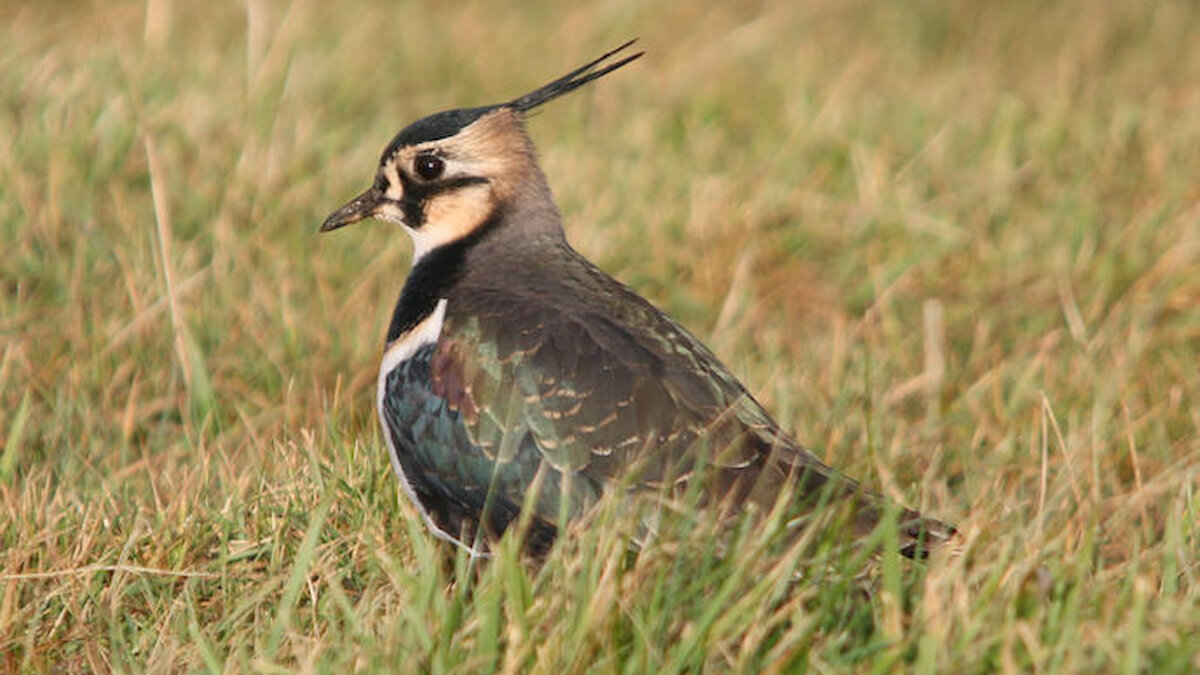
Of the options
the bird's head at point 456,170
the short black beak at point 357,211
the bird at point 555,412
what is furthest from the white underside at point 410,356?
the short black beak at point 357,211

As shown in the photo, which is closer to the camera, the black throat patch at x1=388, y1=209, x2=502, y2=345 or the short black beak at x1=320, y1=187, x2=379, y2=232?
the black throat patch at x1=388, y1=209, x2=502, y2=345

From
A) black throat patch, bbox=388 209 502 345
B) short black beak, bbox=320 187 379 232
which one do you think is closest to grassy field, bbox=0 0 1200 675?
black throat patch, bbox=388 209 502 345

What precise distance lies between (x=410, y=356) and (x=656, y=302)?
2.04 m

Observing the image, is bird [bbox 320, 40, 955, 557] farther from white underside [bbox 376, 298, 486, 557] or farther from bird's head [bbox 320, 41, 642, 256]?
bird's head [bbox 320, 41, 642, 256]

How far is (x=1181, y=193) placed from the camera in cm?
656

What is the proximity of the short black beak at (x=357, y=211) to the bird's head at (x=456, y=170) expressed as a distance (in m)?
0.10

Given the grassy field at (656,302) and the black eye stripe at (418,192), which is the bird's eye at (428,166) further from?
the grassy field at (656,302)

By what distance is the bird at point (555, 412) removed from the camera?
387 centimetres

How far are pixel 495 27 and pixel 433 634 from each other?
584 cm

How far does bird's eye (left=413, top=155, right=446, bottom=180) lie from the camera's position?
184 inches

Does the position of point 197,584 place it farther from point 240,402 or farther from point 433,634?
point 240,402

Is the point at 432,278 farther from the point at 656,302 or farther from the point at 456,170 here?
the point at 656,302

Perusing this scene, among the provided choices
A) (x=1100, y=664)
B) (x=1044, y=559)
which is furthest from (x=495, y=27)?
(x=1100, y=664)

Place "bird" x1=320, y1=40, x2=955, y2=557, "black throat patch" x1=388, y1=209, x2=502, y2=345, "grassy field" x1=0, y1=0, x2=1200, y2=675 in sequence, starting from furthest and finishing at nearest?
"black throat patch" x1=388, y1=209, x2=502, y2=345, "bird" x1=320, y1=40, x2=955, y2=557, "grassy field" x1=0, y1=0, x2=1200, y2=675
